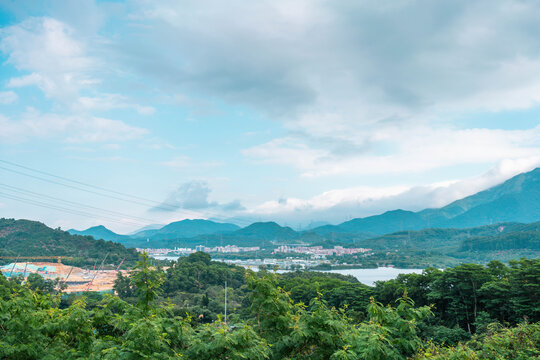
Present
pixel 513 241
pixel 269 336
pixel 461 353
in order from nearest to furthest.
Result: pixel 461 353 < pixel 269 336 < pixel 513 241

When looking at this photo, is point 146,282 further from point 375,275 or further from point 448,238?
point 448,238

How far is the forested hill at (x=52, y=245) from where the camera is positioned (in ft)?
282

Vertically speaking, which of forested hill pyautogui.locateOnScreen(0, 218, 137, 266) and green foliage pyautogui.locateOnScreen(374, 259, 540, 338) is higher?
forested hill pyautogui.locateOnScreen(0, 218, 137, 266)

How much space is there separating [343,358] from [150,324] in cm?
266

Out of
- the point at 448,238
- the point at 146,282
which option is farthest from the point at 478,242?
the point at 146,282

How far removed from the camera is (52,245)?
298ft

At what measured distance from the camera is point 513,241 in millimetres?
102625

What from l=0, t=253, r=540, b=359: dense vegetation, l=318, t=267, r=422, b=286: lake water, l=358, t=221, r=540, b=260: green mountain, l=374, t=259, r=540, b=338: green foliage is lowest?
l=318, t=267, r=422, b=286: lake water

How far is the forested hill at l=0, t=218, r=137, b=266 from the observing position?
85875mm

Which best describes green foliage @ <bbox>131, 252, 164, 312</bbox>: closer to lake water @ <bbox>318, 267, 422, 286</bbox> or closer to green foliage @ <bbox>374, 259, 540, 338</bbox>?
green foliage @ <bbox>374, 259, 540, 338</bbox>

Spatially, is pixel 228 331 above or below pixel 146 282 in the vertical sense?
below

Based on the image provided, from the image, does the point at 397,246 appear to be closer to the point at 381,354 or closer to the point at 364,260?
the point at 364,260

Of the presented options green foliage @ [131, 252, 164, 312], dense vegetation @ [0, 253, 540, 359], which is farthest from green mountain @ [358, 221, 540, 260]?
green foliage @ [131, 252, 164, 312]

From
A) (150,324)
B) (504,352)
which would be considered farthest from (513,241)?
(150,324)
